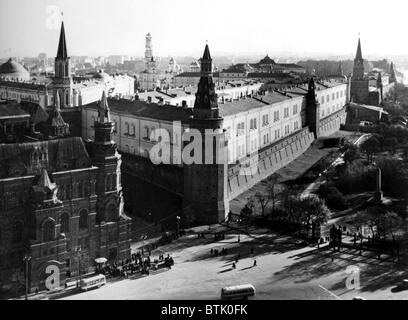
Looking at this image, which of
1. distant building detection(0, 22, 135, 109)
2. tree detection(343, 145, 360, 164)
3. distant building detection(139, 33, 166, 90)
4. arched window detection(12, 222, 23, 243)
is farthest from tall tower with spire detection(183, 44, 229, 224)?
distant building detection(139, 33, 166, 90)

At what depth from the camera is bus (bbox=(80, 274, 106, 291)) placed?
37.7 m

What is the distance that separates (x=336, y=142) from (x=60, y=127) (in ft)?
170

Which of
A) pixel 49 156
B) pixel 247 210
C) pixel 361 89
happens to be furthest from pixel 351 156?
pixel 361 89

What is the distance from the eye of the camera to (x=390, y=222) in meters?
45.8

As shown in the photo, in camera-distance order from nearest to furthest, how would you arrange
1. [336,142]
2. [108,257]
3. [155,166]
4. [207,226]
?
[108,257]
[207,226]
[155,166]
[336,142]

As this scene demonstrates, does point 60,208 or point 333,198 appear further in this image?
point 333,198

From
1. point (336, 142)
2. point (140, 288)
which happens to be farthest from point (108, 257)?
point (336, 142)

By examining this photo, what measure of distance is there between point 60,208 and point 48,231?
176 cm

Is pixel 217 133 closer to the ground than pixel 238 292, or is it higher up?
higher up

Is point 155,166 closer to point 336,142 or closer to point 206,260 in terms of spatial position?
point 206,260

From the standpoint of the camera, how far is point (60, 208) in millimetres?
40156

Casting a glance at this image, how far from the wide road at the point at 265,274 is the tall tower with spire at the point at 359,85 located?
92863 mm

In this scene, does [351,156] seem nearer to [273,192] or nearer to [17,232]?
[273,192]
